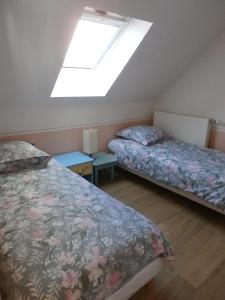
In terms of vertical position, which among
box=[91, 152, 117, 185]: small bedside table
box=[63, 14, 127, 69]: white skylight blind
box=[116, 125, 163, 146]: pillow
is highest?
box=[63, 14, 127, 69]: white skylight blind

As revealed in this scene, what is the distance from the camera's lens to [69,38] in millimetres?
2021

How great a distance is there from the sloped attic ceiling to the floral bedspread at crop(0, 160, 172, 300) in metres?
1.11

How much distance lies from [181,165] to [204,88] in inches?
55.1

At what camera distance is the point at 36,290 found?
99 centimetres

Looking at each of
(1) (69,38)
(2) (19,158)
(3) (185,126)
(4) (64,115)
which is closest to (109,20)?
(1) (69,38)

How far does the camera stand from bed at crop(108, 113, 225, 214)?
2.29m

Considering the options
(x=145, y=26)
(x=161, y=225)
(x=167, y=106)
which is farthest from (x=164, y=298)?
(x=167, y=106)

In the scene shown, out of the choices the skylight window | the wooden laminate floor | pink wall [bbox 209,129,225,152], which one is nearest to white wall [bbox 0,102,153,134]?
the skylight window

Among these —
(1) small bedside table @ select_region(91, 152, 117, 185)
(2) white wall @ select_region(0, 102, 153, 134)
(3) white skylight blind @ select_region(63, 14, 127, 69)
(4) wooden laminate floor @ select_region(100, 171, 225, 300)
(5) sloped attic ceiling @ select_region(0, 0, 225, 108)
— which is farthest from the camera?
(1) small bedside table @ select_region(91, 152, 117, 185)

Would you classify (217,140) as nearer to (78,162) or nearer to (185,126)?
(185,126)

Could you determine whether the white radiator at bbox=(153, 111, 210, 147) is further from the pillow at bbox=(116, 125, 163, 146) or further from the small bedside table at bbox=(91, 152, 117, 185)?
the small bedside table at bbox=(91, 152, 117, 185)

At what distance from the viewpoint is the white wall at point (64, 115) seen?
2.53 m

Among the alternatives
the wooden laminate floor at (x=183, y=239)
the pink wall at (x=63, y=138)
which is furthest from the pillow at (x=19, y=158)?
the wooden laminate floor at (x=183, y=239)

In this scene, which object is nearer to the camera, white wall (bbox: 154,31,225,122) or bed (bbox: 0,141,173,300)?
bed (bbox: 0,141,173,300)
